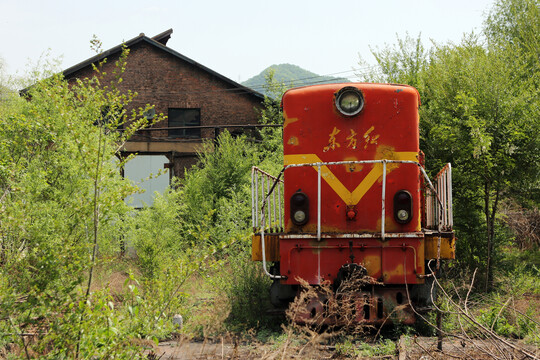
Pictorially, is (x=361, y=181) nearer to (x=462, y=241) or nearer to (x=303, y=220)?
(x=303, y=220)

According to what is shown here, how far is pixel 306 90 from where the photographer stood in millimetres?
7559

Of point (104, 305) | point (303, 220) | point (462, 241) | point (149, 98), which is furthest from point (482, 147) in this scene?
point (149, 98)

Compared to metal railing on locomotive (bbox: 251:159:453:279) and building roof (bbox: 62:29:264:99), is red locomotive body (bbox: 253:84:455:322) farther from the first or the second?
building roof (bbox: 62:29:264:99)

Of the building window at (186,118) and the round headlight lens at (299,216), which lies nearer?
the round headlight lens at (299,216)

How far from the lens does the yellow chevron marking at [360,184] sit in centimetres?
723

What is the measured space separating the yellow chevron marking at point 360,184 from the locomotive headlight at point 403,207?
14.6 inches

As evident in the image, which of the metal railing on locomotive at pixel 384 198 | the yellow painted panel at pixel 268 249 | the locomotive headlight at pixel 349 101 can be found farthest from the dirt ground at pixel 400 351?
the locomotive headlight at pixel 349 101

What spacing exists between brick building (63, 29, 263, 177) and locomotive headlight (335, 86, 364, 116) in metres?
19.2

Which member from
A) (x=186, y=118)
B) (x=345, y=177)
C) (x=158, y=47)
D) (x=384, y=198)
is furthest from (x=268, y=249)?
(x=158, y=47)

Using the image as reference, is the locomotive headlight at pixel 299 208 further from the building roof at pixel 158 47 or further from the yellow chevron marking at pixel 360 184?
the building roof at pixel 158 47

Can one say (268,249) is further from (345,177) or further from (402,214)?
(402,214)

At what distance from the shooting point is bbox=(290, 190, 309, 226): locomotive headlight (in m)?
7.21

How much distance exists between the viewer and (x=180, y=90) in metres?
26.7

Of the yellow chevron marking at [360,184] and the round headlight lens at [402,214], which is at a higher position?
the yellow chevron marking at [360,184]
